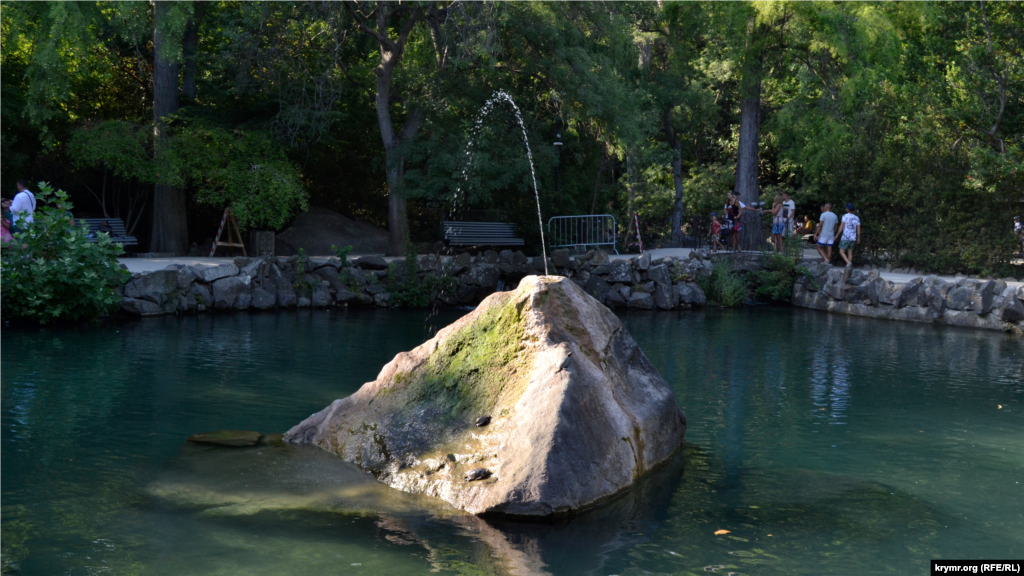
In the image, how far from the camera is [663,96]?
23109 mm

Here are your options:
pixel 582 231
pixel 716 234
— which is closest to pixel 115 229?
pixel 582 231

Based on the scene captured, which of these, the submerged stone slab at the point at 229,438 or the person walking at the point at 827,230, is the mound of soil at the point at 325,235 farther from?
the submerged stone slab at the point at 229,438

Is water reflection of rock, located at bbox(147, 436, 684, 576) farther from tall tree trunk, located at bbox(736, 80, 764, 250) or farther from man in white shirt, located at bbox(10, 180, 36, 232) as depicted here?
tall tree trunk, located at bbox(736, 80, 764, 250)

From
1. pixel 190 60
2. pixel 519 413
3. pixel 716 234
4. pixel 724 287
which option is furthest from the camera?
pixel 716 234

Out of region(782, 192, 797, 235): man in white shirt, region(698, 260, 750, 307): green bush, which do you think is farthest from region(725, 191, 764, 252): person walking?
region(698, 260, 750, 307): green bush

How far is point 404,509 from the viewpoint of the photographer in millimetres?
5684

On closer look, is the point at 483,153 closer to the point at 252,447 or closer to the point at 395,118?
the point at 395,118

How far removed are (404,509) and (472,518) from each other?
47cm

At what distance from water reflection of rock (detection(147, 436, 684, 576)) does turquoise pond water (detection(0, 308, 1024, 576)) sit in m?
0.02

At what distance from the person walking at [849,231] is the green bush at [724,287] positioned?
8.05 ft

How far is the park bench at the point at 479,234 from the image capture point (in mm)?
20266

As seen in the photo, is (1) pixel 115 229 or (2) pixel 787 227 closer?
(1) pixel 115 229

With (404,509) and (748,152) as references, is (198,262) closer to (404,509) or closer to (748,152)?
(404,509)

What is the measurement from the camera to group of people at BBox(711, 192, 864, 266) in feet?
64.4
